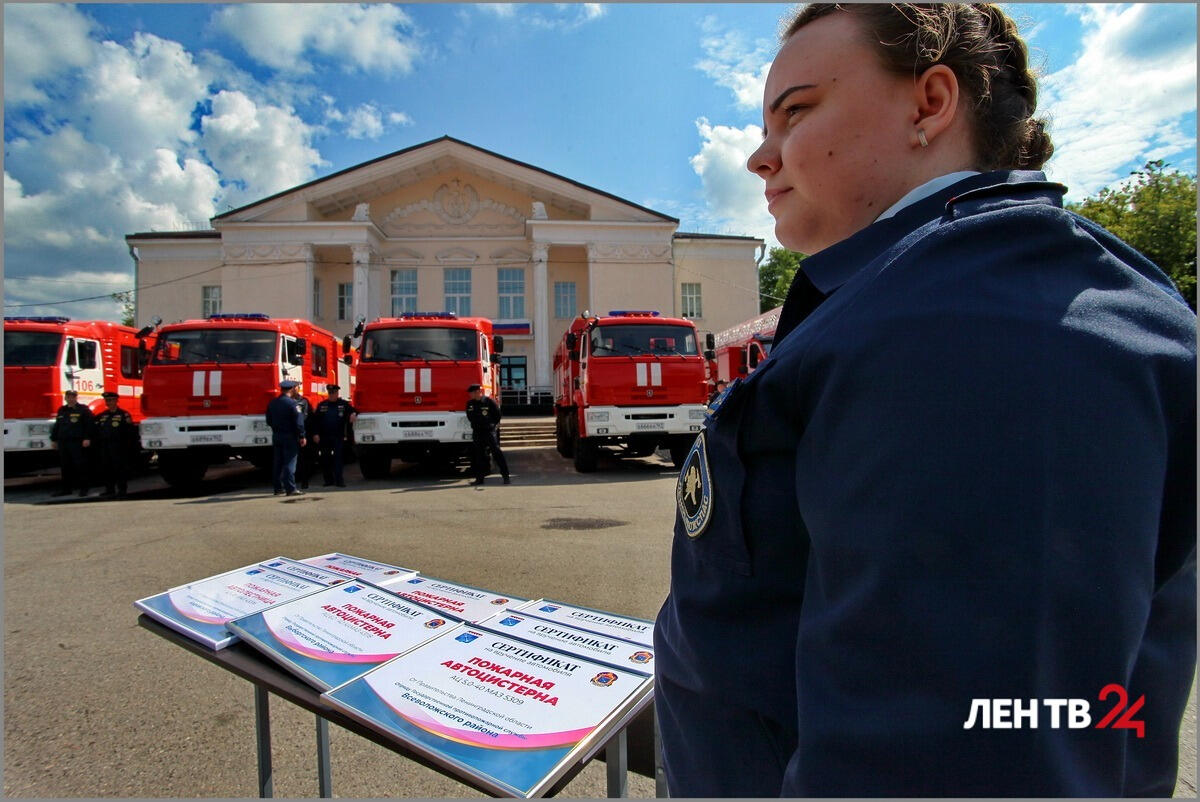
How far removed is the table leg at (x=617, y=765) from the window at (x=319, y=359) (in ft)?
42.5

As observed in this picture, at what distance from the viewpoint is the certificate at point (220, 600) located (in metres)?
1.63

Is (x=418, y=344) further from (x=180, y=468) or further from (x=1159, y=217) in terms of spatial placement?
(x=1159, y=217)

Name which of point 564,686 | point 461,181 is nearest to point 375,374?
point 564,686

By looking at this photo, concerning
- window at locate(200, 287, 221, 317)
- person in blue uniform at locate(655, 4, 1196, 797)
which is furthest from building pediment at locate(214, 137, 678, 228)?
person in blue uniform at locate(655, 4, 1196, 797)

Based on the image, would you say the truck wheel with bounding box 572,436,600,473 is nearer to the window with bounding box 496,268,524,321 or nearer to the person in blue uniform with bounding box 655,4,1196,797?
the person in blue uniform with bounding box 655,4,1196,797

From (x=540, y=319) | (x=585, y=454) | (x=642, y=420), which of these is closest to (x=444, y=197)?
(x=540, y=319)

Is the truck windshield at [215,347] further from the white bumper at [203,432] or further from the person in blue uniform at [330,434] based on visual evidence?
the person in blue uniform at [330,434]

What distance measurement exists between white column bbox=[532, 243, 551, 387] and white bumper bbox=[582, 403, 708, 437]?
16189mm

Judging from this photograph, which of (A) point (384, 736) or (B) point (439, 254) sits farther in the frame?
(B) point (439, 254)

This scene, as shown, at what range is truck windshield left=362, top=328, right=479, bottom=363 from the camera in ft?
36.7

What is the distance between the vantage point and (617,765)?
134cm

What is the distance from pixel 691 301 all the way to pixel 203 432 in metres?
22.6

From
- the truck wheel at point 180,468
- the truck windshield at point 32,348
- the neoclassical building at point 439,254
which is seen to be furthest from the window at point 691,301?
the truck windshield at point 32,348

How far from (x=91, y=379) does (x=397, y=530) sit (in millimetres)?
9641
